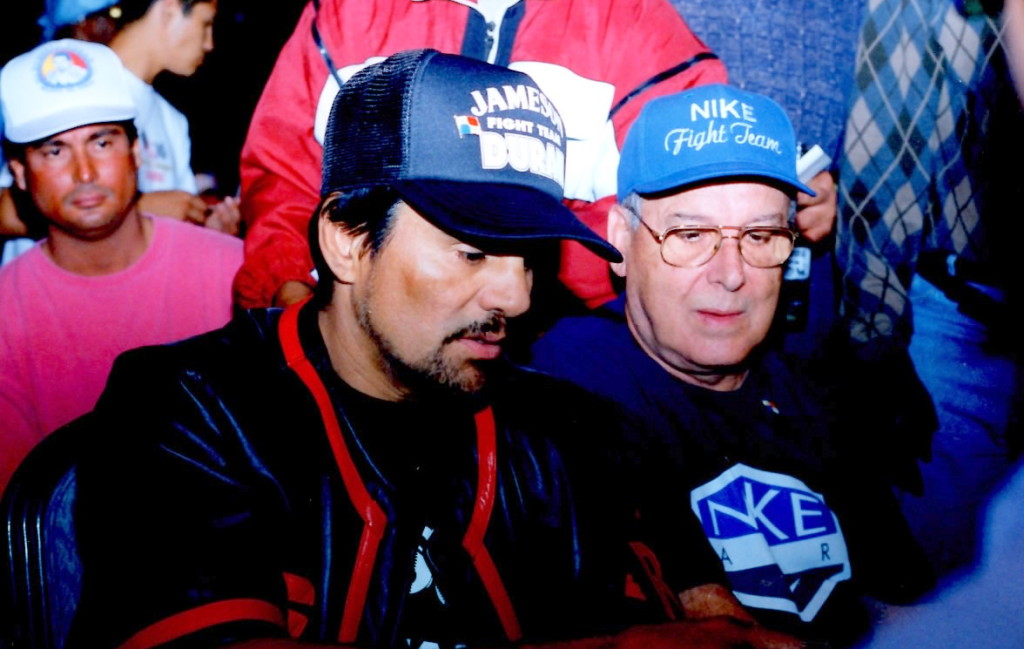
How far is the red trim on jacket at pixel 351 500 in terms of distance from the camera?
1084 mm

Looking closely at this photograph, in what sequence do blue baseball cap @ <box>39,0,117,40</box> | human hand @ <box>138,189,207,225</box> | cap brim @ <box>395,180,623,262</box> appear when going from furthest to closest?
1. blue baseball cap @ <box>39,0,117,40</box>
2. human hand @ <box>138,189,207,225</box>
3. cap brim @ <box>395,180,623,262</box>

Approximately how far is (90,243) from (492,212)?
155 cm

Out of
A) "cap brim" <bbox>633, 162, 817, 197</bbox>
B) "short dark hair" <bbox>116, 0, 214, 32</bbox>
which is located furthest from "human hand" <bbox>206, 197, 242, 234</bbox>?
"cap brim" <bbox>633, 162, 817, 197</bbox>

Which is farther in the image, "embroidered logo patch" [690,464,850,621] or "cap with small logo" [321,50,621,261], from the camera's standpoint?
"embroidered logo patch" [690,464,850,621]

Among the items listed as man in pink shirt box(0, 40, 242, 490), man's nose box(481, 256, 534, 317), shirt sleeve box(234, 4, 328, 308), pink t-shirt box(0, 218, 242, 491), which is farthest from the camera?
man in pink shirt box(0, 40, 242, 490)

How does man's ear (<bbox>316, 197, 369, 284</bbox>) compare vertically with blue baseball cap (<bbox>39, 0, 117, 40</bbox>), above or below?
below

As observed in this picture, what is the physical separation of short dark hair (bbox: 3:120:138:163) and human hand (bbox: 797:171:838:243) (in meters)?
1.99

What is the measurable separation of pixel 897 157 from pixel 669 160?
1281 mm

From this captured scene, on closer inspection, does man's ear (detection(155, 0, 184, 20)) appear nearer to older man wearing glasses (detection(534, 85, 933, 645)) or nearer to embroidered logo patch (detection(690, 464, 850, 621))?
older man wearing glasses (detection(534, 85, 933, 645))

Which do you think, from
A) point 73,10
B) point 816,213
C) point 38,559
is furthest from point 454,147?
point 73,10

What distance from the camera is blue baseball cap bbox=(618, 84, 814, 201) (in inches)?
61.9

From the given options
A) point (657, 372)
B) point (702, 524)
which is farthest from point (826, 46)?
point (702, 524)

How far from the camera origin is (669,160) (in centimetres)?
159

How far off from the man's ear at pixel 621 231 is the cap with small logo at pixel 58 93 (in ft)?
5.14
